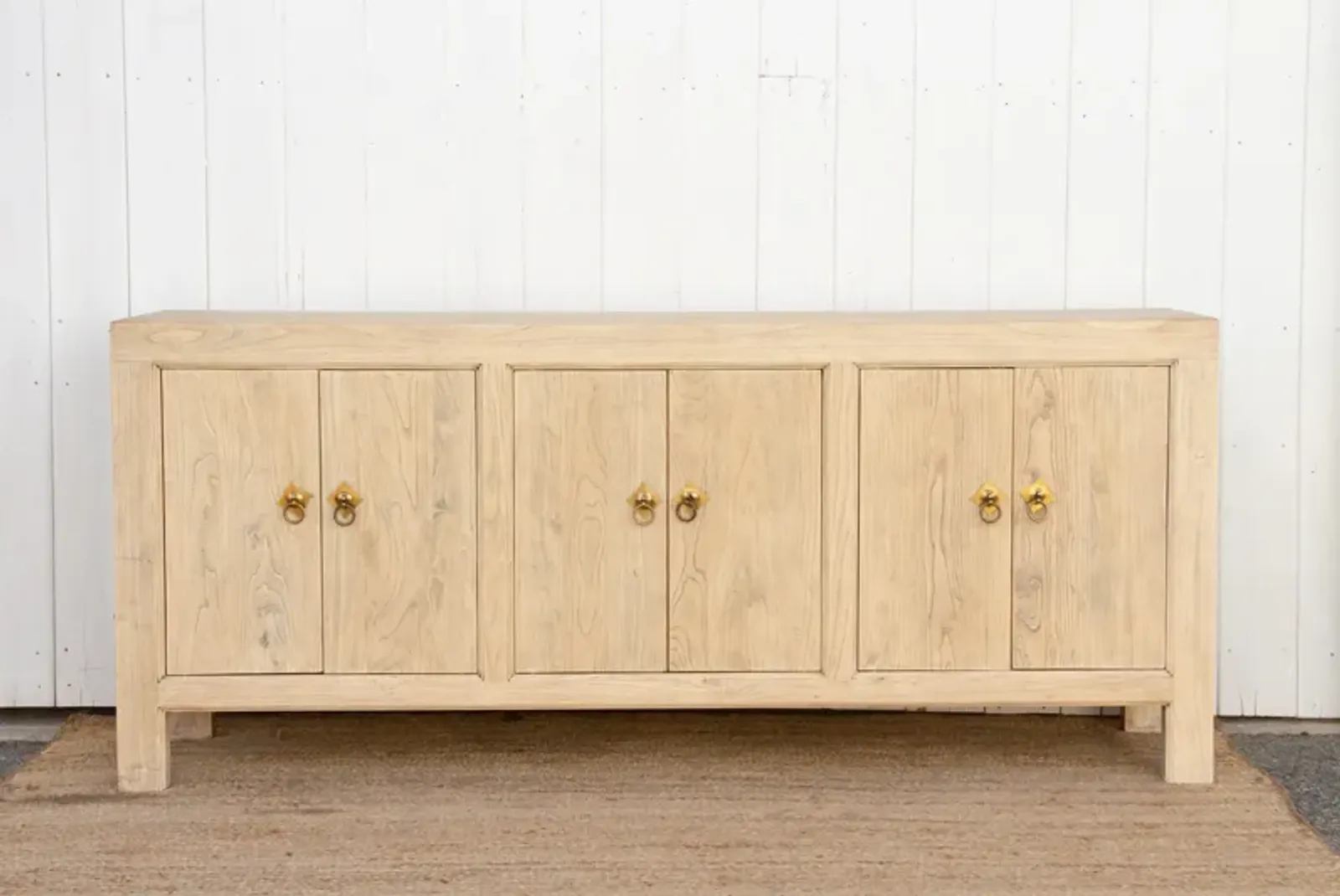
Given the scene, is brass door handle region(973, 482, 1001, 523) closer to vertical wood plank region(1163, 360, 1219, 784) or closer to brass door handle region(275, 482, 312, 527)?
vertical wood plank region(1163, 360, 1219, 784)

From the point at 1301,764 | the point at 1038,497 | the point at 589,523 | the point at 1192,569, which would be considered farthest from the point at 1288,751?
the point at 589,523

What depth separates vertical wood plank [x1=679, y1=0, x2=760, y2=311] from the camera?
10.2ft

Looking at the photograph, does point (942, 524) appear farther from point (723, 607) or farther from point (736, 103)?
point (736, 103)

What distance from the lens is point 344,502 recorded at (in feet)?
8.88

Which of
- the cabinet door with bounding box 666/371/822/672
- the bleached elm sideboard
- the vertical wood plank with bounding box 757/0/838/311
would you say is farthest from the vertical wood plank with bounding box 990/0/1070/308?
the cabinet door with bounding box 666/371/822/672

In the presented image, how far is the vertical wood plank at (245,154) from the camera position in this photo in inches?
122

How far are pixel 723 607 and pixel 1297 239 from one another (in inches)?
50.0

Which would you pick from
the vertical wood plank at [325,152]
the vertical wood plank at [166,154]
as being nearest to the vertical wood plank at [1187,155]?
the vertical wood plank at [325,152]

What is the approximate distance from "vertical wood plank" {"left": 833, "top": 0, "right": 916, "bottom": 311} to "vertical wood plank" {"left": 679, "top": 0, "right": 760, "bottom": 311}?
0.15 m

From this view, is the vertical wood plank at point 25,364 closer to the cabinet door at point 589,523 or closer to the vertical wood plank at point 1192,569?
the cabinet door at point 589,523

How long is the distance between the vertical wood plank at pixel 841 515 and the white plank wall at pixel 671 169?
500 mm

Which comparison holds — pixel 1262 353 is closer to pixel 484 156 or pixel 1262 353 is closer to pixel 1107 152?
pixel 1107 152

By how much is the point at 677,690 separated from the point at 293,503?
66 cm

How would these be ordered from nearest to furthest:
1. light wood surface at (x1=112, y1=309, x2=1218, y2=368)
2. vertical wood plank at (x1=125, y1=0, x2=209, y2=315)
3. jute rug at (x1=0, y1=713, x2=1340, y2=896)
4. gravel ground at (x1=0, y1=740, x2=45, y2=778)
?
jute rug at (x1=0, y1=713, x2=1340, y2=896) → light wood surface at (x1=112, y1=309, x2=1218, y2=368) → gravel ground at (x1=0, y1=740, x2=45, y2=778) → vertical wood plank at (x1=125, y1=0, x2=209, y2=315)
